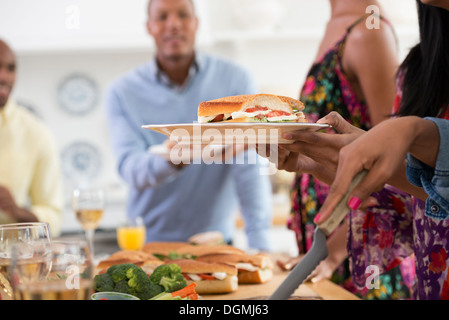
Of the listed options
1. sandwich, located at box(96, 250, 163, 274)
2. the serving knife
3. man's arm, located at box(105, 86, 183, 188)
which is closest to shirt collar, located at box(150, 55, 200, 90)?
man's arm, located at box(105, 86, 183, 188)

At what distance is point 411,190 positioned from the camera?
0.77 m

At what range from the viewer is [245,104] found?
76cm

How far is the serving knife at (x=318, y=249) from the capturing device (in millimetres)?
509

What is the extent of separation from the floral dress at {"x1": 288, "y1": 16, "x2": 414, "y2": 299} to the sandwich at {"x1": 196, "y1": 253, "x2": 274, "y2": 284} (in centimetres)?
22

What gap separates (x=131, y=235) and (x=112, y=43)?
7.82ft

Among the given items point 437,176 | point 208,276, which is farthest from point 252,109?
point 208,276

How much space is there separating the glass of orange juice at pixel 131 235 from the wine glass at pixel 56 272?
1.21 m

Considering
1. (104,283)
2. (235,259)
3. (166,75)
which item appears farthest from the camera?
(166,75)

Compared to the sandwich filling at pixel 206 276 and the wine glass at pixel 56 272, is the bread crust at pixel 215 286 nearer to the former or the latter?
the sandwich filling at pixel 206 276

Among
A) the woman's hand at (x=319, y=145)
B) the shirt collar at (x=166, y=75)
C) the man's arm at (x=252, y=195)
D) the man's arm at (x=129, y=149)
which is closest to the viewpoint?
the woman's hand at (x=319, y=145)

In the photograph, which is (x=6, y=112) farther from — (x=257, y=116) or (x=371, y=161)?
(x=371, y=161)

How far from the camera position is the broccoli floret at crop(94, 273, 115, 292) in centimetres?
75

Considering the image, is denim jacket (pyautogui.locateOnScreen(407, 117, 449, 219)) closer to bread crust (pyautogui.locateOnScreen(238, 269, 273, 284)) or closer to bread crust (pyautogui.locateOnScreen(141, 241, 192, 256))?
bread crust (pyautogui.locateOnScreen(238, 269, 273, 284))

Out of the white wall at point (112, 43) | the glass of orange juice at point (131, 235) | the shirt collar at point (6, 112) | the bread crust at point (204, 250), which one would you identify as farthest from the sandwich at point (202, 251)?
the white wall at point (112, 43)
